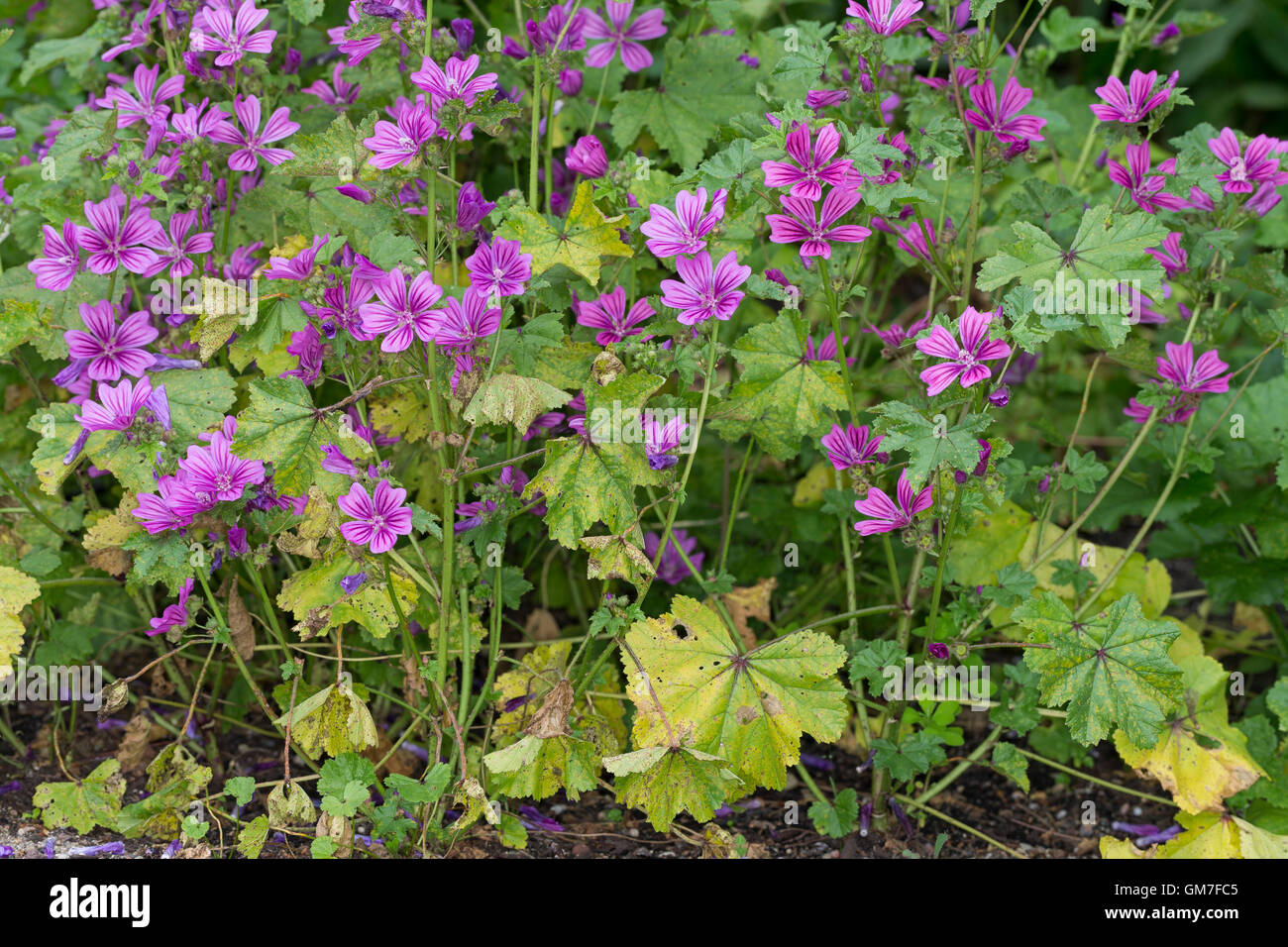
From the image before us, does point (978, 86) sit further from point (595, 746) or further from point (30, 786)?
point (30, 786)

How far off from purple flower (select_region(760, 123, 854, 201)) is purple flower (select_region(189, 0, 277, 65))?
0.85 m

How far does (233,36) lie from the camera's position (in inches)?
77.1

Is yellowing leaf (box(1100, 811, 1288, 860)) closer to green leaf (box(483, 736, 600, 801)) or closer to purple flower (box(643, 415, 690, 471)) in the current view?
green leaf (box(483, 736, 600, 801))

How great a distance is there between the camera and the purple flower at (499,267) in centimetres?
177

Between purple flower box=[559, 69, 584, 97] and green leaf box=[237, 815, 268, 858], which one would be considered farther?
purple flower box=[559, 69, 584, 97]

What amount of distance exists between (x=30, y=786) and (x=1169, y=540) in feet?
7.86

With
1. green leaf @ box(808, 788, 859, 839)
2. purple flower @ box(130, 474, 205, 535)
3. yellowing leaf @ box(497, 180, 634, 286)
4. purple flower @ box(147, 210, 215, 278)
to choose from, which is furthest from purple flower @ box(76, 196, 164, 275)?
green leaf @ box(808, 788, 859, 839)

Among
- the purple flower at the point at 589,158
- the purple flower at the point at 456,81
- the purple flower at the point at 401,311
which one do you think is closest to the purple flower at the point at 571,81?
the purple flower at the point at 589,158

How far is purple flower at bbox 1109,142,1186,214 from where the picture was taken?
1.98 meters

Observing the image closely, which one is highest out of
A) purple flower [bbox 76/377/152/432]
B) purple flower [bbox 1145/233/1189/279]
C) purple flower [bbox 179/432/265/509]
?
purple flower [bbox 1145/233/1189/279]

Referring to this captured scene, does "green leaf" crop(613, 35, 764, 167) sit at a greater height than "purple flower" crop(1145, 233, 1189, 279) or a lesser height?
greater

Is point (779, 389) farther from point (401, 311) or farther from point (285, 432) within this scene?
point (285, 432)

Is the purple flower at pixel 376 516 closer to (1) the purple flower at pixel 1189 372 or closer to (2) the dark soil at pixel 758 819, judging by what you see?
(2) the dark soil at pixel 758 819

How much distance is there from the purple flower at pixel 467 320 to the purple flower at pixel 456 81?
0.28 metres
